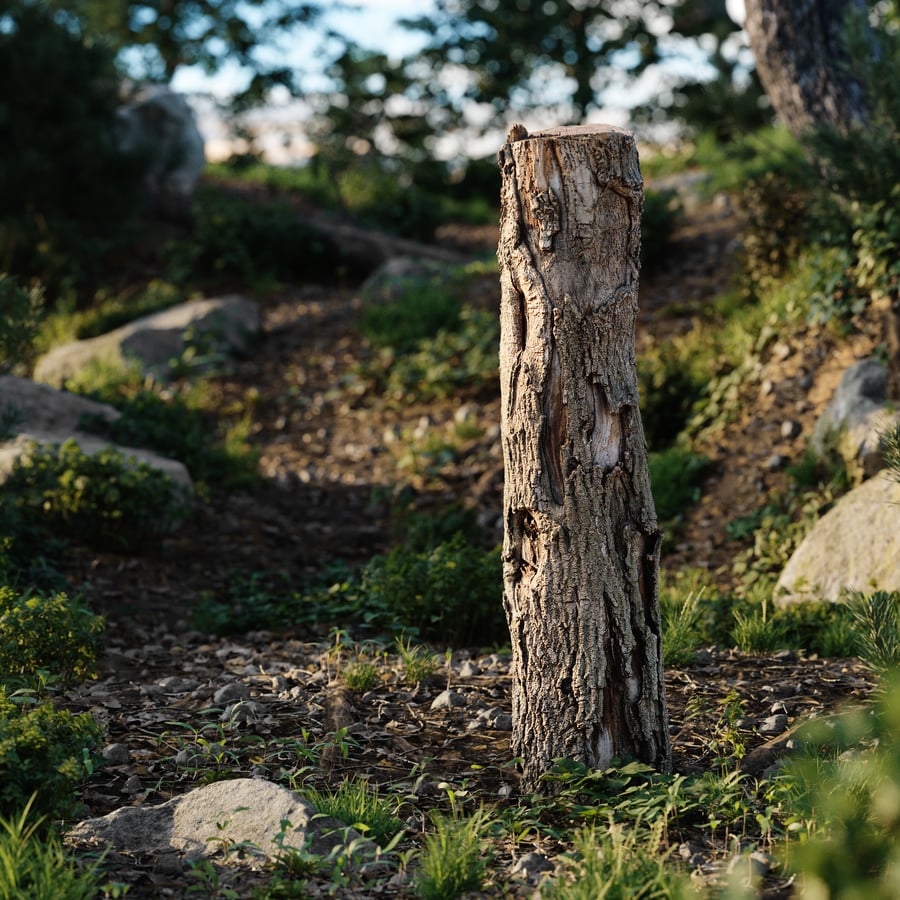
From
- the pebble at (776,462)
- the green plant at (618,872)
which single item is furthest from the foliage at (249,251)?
the green plant at (618,872)

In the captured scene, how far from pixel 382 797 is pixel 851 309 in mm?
5066

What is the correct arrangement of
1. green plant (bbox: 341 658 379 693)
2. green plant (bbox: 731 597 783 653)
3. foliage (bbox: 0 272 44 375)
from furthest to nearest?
foliage (bbox: 0 272 44 375) < green plant (bbox: 731 597 783 653) < green plant (bbox: 341 658 379 693)

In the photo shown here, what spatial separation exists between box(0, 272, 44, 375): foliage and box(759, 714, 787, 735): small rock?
4.53 m

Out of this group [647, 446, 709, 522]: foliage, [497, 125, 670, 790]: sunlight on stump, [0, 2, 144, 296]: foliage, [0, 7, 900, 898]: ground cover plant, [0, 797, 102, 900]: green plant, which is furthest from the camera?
[0, 2, 144, 296]: foliage

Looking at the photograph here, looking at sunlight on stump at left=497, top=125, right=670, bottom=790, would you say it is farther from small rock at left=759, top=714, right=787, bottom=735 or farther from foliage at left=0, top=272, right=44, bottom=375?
foliage at left=0, top=272, right=44, bottom=375

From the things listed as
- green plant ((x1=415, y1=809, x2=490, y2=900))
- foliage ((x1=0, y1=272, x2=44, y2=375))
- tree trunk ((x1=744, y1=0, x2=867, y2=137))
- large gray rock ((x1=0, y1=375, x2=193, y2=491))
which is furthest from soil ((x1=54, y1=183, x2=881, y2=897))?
tree trunk ((x1=744, y1=0, x2=867, y2=137))

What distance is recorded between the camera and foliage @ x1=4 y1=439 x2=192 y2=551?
6340 millimetres

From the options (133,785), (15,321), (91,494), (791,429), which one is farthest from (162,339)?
(133,785)

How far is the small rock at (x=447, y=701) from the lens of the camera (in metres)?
4.26

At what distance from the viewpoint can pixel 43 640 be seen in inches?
169

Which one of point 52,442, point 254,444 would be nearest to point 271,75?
point 254,444

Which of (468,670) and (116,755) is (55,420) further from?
(116,755)

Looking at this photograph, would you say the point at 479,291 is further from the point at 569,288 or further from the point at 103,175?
the point at 569,288

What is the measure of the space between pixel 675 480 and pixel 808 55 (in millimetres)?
3306
